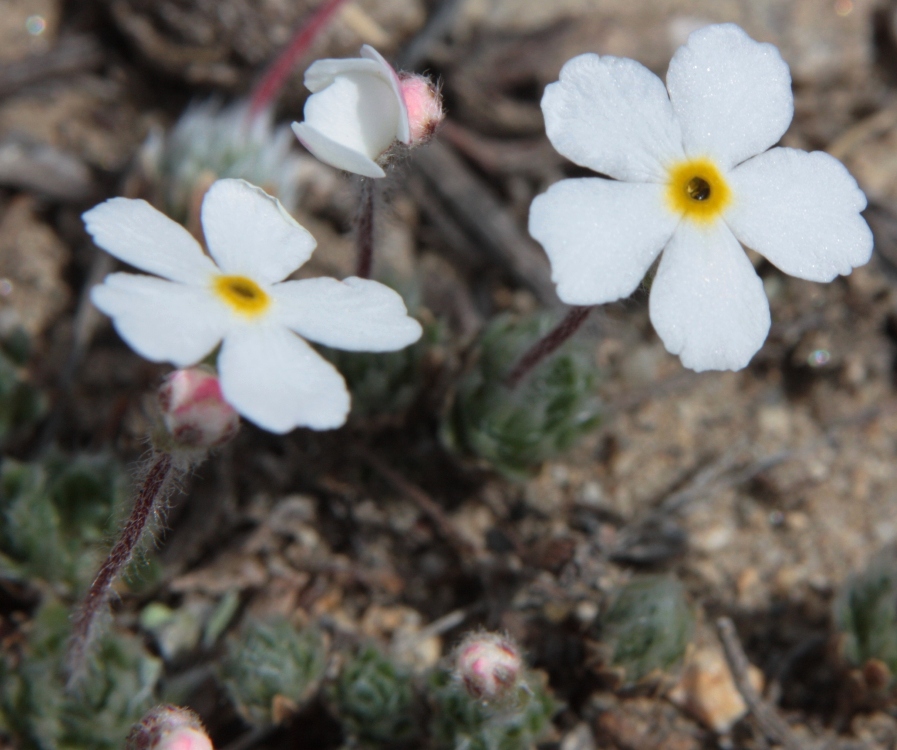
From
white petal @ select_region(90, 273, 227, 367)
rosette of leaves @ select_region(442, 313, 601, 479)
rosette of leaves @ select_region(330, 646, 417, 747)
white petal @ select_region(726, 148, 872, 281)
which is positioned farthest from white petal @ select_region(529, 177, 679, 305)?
rosette of leaves @ select_region(330, 646, 417, 747)

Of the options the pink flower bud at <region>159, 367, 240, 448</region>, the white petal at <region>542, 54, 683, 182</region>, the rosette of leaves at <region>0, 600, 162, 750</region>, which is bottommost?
the rosette of leaves at <region>0, 600, 162, 750</region>

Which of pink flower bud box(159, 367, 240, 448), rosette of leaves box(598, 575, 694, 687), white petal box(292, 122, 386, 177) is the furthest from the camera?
rosette of leaves box(598, 575, 694, 687)

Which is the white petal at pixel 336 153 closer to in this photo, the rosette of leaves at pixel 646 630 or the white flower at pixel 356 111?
the white flower at pixel 356 111

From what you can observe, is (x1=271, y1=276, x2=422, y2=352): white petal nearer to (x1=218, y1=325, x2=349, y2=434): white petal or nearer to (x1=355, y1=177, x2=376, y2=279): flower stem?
(x1=218, y1=325, x2=349, y2=434): white petal

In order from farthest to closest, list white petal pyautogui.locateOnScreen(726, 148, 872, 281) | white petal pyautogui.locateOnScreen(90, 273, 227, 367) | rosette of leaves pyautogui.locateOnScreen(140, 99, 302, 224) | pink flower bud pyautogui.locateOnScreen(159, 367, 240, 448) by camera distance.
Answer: rosette of leaves pyautogui.locateOnScreen(140, 99, 302, 224)
white petal pyautogui.locateOnScreen(726, 148, 872, 281)
pink flower bud pyautogui.locateOnScreen(159, 367, 240, 448)
white petal pyautogui.locateOnScreen(90, 273, 227, 367)

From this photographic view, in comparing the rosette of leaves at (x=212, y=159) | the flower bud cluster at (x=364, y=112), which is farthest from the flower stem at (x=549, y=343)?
the rosette of leaves at (x=212, y=159)
